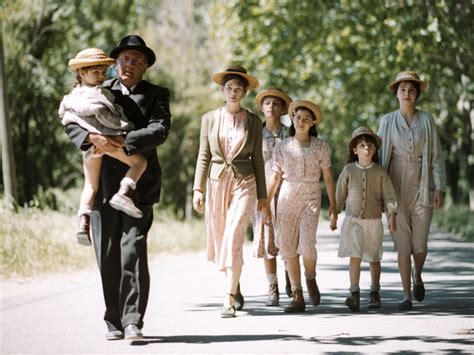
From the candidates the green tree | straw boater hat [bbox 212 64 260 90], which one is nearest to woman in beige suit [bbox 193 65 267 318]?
straw boater hat [bbox 212 64 260 90]

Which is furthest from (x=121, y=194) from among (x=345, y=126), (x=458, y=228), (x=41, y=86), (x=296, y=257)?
(x=345, y=126)

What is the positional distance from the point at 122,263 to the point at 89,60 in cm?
151

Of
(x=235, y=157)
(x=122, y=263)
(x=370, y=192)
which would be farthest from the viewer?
(x=370, y=192)

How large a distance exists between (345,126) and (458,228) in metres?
15.2

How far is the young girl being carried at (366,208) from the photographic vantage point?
35.4 feet

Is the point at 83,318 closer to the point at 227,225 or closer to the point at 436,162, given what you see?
the point at 227,225

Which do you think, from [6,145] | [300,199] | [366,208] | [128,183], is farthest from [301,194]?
[6,145]

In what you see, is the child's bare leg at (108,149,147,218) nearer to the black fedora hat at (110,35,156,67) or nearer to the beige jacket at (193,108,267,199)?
the black fedora hat at (110,35,156,67)

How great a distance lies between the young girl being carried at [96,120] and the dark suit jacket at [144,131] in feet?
0.25

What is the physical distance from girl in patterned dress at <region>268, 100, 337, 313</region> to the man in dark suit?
2506 millimetres

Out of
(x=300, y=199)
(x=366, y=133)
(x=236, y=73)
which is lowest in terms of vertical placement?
(x=300, y=199)

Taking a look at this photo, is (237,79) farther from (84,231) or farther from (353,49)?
(353,49)

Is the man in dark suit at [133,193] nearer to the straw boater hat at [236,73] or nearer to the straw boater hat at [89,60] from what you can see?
the straw boater hat at [89,60]

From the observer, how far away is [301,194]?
10.8m
